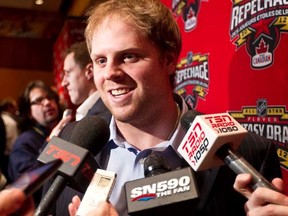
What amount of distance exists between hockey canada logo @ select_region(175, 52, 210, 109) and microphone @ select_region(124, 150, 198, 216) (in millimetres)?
847

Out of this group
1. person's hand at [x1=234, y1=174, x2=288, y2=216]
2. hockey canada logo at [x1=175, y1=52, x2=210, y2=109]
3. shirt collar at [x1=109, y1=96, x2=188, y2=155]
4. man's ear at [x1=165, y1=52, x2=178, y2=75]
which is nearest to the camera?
person's hand at [x1=234, y1=174, x2=288, y2=216]

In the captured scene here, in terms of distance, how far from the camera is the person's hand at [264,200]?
70cm

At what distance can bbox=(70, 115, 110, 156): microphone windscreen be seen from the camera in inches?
43.3

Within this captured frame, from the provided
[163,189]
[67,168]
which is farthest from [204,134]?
[67,168]

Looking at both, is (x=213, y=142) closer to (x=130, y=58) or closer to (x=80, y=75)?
(x=130, y=58)

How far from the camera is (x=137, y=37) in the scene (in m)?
1.20

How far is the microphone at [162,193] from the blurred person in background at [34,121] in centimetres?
188

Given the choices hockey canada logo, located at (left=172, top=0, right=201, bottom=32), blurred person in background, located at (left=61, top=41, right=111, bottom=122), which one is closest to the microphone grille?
hockey canada logo, located at (left=172, top=0, right=201, bottom=32)

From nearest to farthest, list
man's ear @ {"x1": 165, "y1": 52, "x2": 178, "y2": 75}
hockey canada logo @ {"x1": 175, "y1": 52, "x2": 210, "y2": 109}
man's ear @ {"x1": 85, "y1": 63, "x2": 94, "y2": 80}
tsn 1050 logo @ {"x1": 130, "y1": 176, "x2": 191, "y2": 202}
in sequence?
tsn 1050 logo @ {"x1": 130, "y1": 176, "x2": 191, "y2": 202} < man's ear @ {"x1": 165, "y1": 52, "x2": 178, "y2": 75} < hockey canada logo @ {"x1": 175, "y1": 52, "x2": 210, "y2": 109} < man's ear @ {"x1": 85, "y1": 63, "x2": 94, "y2": 80}

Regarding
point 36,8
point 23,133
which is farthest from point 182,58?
point 36,8

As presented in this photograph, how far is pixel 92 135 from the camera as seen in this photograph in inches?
43.9

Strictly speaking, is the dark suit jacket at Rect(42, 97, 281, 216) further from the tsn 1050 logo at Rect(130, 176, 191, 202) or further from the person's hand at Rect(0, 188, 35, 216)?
the person's hand at Rect(0, 188, 35, 216)

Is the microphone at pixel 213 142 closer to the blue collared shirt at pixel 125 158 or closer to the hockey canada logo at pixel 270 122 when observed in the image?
the blue collared shirt at pixel 125 158

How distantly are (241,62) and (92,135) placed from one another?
603 mm
